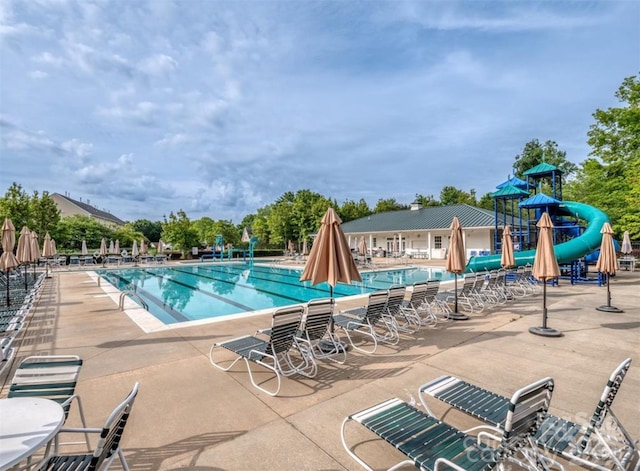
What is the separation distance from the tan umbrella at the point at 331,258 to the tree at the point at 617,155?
24001 mm

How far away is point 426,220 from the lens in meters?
34.2

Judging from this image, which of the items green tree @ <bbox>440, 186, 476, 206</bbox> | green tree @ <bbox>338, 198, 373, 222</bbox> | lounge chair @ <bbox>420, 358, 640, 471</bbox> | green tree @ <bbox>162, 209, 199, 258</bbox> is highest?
green tree @ <bbox>440, 186, 476, 206</bbox>

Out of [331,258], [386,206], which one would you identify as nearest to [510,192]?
A: [331,258]

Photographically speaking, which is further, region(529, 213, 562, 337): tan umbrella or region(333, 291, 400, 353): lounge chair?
region(529, 213, 562, 337): tan umbrella

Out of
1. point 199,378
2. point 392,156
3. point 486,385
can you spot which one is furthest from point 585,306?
point 392,156

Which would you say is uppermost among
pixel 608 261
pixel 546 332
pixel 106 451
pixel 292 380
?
pixel 608 261

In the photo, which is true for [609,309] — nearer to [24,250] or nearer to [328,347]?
[328,347]

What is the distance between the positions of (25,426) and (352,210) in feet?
163

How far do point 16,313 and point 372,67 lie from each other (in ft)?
54.6

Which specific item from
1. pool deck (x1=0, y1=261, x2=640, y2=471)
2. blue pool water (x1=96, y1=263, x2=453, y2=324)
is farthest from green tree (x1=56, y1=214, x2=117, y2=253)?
pool deck (x1=0, y1=261, x2=640, y2=471)

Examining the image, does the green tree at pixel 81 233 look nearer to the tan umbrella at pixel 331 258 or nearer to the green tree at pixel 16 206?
the green tree at pixel 16 206

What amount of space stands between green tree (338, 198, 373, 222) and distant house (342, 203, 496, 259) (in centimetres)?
785

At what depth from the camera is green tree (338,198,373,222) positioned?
50.0m

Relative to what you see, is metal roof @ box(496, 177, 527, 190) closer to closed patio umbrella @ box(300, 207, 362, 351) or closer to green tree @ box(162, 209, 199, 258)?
closed patio umbrella @ box(300, 207, 362, 351)
